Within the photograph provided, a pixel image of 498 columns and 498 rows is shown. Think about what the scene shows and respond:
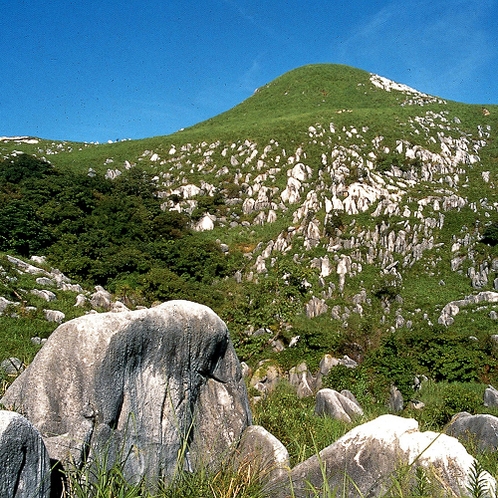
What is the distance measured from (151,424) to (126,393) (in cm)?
40

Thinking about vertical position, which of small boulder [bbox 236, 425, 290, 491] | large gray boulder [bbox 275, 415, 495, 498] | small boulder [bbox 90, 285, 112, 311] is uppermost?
large gray boulder [bbox 275, 415, 495, 498]

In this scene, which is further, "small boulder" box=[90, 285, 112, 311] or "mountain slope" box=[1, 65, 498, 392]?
"mountain slope" box=[1, 65, 498, 392]

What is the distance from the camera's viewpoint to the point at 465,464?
3484mm

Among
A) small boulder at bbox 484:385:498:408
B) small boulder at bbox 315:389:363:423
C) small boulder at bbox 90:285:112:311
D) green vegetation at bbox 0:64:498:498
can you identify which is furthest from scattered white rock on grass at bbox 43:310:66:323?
small boulder at bbox 484:385:498:408

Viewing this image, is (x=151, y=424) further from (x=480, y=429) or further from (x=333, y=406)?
(x=333, y=406)

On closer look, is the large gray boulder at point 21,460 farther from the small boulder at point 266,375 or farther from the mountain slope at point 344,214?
the mountain slope at point 344,214

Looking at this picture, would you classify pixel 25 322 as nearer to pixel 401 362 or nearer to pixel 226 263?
pixel 401 362

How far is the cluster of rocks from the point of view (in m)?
3.64

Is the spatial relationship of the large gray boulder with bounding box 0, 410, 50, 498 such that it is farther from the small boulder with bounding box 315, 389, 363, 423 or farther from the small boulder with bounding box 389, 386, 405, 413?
the small boulder with bounding box 389, 386, 405, 413

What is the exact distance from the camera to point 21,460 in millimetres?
2932

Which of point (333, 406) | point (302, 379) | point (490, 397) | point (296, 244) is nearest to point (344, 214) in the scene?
point (296, 244)

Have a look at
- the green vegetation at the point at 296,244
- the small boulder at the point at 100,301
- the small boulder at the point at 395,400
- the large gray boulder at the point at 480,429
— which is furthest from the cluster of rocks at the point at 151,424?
the small boulder at the point at 100,301

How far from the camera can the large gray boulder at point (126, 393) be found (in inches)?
151

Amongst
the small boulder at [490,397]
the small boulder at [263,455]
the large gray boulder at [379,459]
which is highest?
the large gray boulder at [379,459]
